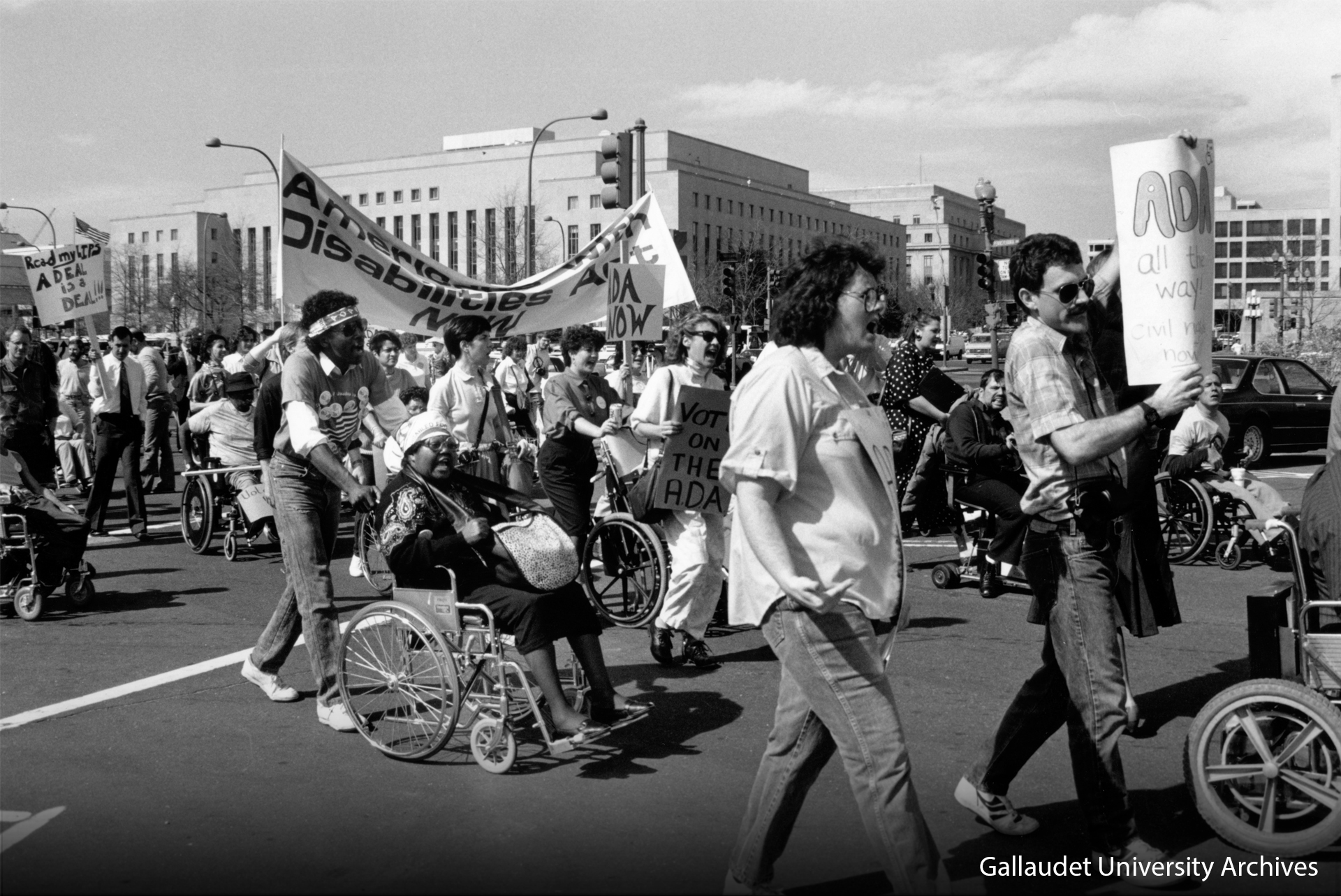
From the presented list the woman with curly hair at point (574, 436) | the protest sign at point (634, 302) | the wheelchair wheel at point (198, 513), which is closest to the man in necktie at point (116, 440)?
the wheelchair wheel at point (198, 513)

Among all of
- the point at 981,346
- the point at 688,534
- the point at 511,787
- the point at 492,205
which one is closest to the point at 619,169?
the point at 688,534

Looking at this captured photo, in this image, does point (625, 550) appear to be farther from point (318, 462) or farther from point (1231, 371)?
point (1231, 371)

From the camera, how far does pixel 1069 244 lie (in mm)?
4422

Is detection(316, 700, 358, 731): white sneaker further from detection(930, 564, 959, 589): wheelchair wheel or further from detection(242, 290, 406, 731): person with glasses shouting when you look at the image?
detection(930, 564, 959, 589): wheelchair wheel

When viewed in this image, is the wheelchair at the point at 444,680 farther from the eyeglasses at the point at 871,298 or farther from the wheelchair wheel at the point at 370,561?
the wheelchair wheel at the point at 370,561

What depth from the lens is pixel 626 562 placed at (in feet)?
28.0

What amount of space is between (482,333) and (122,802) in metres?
4.53

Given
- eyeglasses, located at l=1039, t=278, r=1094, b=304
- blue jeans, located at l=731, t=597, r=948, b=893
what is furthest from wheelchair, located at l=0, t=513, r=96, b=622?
eyeglasses, located at l=1039, t=278, r=1094, b=304

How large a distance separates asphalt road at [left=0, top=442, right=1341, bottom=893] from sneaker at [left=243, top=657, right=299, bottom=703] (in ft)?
0.24

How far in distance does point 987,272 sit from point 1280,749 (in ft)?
97.2

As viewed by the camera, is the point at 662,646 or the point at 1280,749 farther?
the point at 662,646

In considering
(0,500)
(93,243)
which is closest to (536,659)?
(0,500)

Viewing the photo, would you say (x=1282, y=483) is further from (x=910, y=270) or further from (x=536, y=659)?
(x=910, y=270)

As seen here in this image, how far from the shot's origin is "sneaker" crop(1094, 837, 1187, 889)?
13.5 ft
